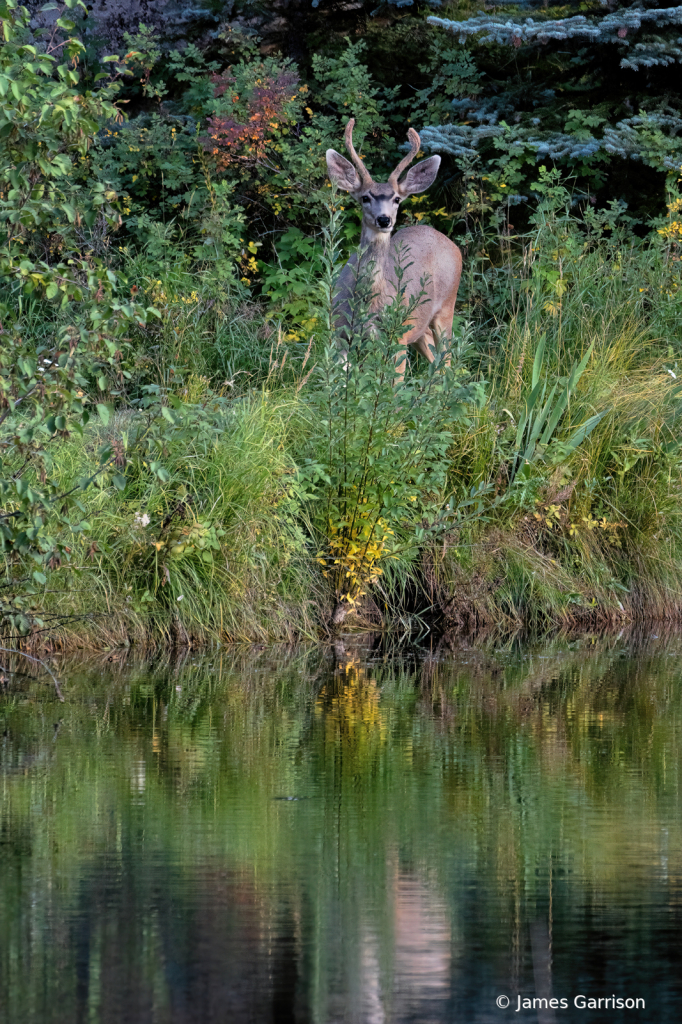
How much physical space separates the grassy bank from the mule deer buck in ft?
2.30

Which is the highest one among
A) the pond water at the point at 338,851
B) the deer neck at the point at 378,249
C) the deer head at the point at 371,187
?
the deer head at the point at 371,187

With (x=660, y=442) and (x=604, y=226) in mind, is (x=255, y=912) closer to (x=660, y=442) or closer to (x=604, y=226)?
(x=660, y=442)

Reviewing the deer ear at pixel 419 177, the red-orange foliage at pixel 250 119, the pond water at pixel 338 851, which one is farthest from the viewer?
the red-orange foliage at pixel 250 119

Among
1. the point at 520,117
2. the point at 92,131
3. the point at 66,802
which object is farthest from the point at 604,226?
the point at 66,802

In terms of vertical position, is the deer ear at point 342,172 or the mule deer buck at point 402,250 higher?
the deer ear at point 342,172

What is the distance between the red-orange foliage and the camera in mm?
12625

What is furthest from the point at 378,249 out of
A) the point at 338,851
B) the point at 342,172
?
the point at 338,851

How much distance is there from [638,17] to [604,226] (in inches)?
82.9

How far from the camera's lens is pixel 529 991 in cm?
323

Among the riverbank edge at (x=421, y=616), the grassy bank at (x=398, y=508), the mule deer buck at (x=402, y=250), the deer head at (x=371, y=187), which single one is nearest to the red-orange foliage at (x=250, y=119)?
the mule deer buck at (x=402, y=250)

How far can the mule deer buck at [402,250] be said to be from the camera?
33.8 ft

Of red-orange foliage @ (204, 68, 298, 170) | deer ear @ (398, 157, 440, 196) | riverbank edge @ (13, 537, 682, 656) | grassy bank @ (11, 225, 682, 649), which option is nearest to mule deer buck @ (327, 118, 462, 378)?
deer ear @ (398, 157, 440, 196)

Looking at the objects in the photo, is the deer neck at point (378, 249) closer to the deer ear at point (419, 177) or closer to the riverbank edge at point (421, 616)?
the deer ear at point (419, 177)

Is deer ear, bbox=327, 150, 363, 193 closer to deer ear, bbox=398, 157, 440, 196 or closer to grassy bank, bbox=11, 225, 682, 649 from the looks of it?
deer ear, bbox=398, 157, 440, 196
